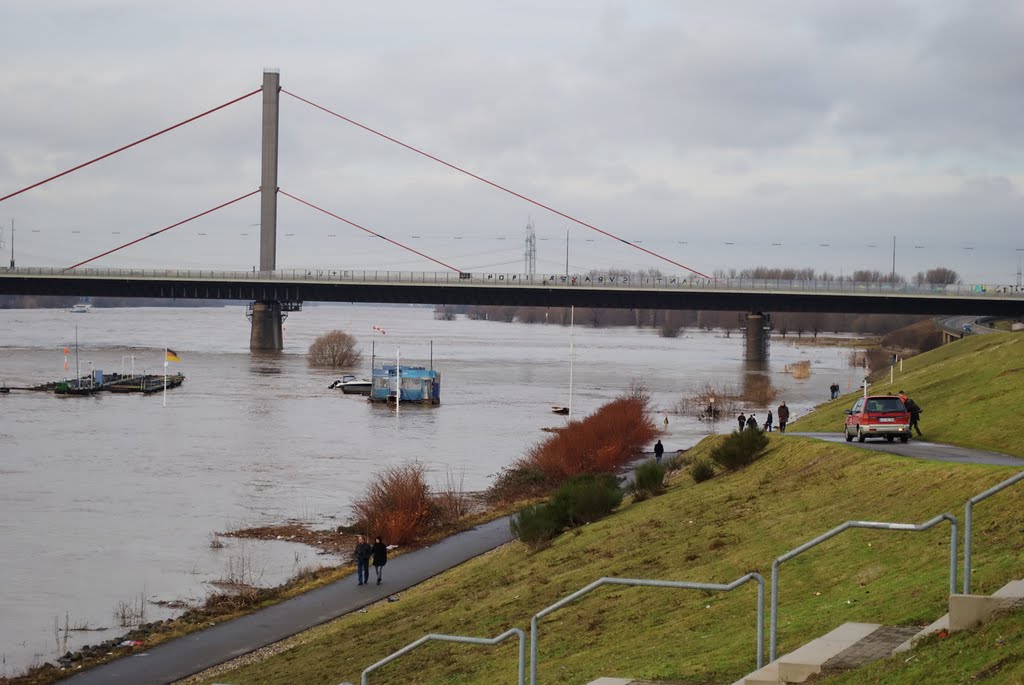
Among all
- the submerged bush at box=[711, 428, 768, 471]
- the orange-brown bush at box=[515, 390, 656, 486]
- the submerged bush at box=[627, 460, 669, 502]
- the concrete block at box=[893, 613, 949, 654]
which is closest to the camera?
the concrete block at box=[893, 613, 949, 654]

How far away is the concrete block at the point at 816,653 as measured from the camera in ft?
38.1

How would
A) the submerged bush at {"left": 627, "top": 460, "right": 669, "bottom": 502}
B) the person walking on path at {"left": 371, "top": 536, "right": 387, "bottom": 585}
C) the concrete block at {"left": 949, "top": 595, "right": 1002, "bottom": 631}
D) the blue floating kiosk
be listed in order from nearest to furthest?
the concrete block at {"left": 949, "top": 595, "right": 1002, "bottom": 631} < the person walking on path at {"left": 371, "top": 536, "right": 387, "bottom": 585} < the submerged bush at {"left": 627, "top": 460, "right": 669, "bottom": 502} < the blue floating kiosk

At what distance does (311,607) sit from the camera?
2661 cm

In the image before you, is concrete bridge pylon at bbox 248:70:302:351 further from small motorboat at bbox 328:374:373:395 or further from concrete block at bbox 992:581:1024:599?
concrete block at bbox 992:581:1024:599

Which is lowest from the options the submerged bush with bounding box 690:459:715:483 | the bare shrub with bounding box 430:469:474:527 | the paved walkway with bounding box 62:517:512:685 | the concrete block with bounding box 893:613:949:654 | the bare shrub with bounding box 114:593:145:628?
the bare shrub with bounding box 114:593:145:628

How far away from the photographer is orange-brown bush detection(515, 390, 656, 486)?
157 feet

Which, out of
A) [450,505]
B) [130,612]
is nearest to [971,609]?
[130,612]

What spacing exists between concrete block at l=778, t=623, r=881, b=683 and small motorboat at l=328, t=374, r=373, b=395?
8178 cm

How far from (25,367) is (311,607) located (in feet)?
315

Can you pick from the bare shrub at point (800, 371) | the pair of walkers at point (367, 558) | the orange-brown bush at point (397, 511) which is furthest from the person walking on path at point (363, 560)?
the bare shrub at point (800, 371)

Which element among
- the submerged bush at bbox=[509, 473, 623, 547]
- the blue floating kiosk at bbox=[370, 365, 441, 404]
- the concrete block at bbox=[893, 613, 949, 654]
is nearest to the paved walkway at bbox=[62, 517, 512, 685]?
the submerged bush at bbox=[509, 473, 623, 547]

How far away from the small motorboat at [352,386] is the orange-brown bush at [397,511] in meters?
56.5

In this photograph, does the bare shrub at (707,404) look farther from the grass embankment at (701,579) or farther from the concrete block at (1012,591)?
Result: the concrete block at (1012,591)

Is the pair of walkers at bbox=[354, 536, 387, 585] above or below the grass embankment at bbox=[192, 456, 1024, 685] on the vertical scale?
below
